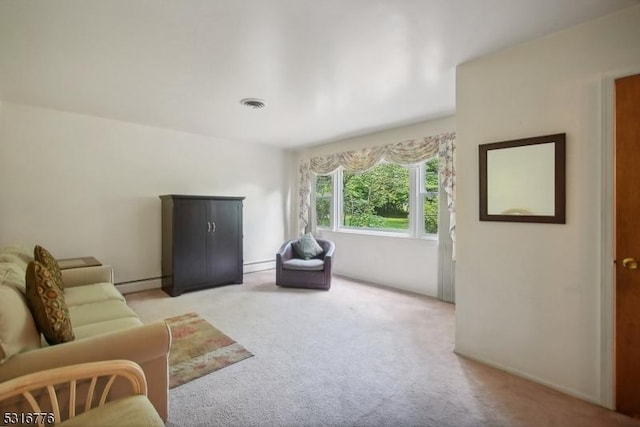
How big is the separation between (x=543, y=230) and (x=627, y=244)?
1.35ft

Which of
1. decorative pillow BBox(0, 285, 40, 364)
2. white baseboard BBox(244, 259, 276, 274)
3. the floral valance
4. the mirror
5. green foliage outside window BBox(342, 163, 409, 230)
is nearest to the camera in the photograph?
decorative pillow BBox(0, 285, 40, 364)

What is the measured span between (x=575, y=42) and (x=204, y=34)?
2455 millimetres

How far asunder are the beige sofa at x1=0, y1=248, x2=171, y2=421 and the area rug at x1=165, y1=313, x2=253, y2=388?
51 centimetres

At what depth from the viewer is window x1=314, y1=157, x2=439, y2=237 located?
4270 millimetres

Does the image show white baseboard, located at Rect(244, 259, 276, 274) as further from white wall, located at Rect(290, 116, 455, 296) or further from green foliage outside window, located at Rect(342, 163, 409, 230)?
green foliage outside window, located at Rect(342, 163, 409, 230)

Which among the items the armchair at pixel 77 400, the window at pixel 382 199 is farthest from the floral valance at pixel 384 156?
the armchair at pixel 77 400

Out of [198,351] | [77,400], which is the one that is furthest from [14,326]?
[198,351]

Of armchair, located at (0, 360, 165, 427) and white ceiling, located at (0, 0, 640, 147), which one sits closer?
armchair, located at (0, 360, 165, 427)

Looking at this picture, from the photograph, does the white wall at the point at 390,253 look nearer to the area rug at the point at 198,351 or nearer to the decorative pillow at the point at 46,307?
the area rug at the point at 198,351

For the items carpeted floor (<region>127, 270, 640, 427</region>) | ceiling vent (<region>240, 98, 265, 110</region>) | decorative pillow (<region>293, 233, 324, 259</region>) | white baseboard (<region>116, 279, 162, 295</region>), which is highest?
ceiling vent (<region>240, 98, 265, 110</region>)

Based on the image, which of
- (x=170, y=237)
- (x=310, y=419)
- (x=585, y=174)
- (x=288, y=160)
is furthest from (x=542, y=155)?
(x=288, y=160)

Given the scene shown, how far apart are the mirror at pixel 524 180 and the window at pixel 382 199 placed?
1851mm

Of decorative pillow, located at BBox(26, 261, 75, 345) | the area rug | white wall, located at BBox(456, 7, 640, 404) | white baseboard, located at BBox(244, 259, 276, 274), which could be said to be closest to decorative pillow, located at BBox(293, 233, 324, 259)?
white baseboard, located at BBox(244, 259, 276, 274)

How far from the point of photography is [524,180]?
7.06 feet
